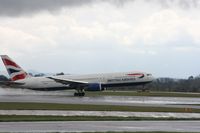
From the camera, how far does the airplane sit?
65.8 m

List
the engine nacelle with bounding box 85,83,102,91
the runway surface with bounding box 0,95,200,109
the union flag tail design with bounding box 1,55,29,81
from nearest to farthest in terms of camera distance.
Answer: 1. the runway surface with bounding box 0,95,200,109
2. the engine nacelle with bounding box 85,83,102,91
3. the union flag tail design with bounding box 1,55,29,81

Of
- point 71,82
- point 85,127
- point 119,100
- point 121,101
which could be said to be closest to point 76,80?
point 71,82

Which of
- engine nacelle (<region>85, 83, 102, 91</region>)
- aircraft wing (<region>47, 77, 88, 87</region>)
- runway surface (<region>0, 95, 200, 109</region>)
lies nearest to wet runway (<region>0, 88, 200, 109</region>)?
runway surface (<region>0, 95, 200, 109</region>)

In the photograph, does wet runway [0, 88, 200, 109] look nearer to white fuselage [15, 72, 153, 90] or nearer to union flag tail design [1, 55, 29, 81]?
white fuselage [15, 72, 153, 90]

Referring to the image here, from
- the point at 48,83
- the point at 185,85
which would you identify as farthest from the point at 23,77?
the point at 185,85

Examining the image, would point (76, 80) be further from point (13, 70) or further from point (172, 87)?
point (172, 87)

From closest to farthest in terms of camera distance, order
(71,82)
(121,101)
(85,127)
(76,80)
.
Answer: (85,127)
(121,101)
(71,82)
(76,80)

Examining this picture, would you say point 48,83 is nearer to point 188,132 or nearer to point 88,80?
point 88,80

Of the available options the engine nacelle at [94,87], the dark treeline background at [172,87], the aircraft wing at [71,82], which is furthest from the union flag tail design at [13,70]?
the dark treeline background at [172,87]

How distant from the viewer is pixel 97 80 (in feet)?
218

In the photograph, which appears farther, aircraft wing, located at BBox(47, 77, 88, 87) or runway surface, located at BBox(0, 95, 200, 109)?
aircraft wing, located at BBox(47, 77, 88, 87)

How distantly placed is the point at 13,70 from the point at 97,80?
12.7 metres

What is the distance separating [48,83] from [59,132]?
4751cm

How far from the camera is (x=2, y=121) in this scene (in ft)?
91.0
